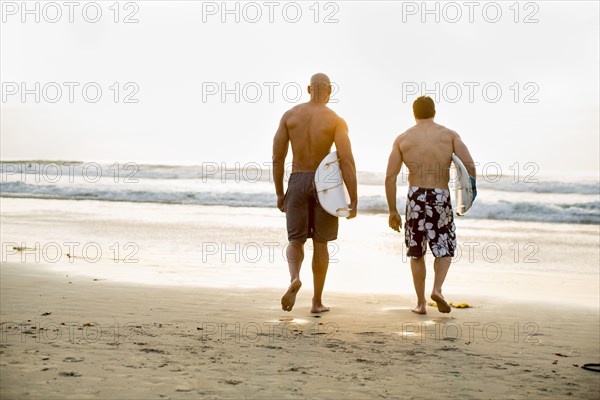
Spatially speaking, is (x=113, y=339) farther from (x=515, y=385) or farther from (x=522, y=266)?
(x=522, y=266)

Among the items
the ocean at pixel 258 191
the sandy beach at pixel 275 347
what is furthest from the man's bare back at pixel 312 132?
the ocean at pixel 258 191

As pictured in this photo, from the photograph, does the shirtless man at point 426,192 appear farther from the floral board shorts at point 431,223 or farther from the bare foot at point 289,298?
the bare foot at point 289,298

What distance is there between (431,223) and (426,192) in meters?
0.26

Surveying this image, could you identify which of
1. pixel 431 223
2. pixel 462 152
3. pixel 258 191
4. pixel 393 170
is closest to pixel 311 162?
pixel 393 170

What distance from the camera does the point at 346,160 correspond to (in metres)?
5.55

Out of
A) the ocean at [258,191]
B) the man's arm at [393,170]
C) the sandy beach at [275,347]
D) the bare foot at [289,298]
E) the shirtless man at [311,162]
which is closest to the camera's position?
the sandy beach at [275,347]

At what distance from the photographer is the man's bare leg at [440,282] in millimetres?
5520

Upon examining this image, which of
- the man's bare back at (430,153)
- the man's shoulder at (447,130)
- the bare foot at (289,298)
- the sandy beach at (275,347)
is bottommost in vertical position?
the sandy beach at (275,347)

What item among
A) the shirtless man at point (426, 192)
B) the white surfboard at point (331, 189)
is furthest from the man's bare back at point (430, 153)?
the white surfboard at point (331, 189)

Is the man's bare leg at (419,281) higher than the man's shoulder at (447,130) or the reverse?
the reverse

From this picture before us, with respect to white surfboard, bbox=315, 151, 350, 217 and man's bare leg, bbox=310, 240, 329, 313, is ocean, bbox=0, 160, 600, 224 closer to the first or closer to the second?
man's bare leg, bbox=310, 240, 329, 313

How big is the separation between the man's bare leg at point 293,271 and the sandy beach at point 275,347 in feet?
0.53

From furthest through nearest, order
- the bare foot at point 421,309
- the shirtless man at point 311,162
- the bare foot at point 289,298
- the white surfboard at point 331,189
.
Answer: the bare foot at point 421,309 < the shirtless man at point 311,162 < the white surfboard at point 331,189 < the bare foot at point 289,298

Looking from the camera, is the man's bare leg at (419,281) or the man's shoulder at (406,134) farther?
the man's shoulder at (406,134)
